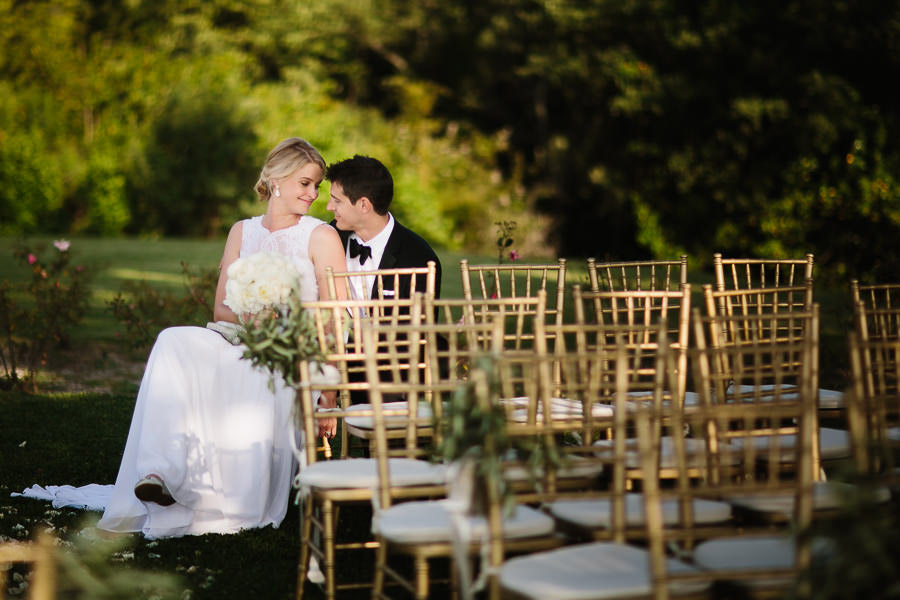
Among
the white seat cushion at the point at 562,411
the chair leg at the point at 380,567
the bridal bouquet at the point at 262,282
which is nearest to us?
the chair leg at the point at 380,567

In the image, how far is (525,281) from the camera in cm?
891

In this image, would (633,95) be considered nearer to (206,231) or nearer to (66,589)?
(206,231)

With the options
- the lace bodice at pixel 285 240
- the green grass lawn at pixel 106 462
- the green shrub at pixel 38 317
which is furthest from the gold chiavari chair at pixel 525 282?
the green shrub at pixel 38 317

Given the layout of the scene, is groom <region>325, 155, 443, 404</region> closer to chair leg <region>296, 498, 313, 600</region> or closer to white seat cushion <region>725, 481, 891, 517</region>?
chair leg <region>296, 498, 313, 600</region>

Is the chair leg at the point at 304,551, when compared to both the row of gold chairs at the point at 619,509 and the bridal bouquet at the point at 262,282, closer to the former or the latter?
the row of gold chairs at the point at 619,509

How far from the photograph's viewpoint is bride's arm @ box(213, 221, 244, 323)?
5.17m

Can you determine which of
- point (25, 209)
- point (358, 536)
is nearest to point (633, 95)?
point (25, 209)

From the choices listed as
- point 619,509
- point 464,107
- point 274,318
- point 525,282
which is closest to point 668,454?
point 619,509

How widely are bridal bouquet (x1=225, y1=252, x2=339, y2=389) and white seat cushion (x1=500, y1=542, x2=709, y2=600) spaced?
1335mm

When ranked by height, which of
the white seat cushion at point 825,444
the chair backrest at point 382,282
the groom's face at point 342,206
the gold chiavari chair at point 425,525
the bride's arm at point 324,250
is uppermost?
the groom's face at point 342,206

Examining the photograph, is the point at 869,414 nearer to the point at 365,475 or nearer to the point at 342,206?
the point at 365,475

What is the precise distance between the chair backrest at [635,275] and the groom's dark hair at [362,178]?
1.12m

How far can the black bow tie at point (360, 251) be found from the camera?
5.67 meters

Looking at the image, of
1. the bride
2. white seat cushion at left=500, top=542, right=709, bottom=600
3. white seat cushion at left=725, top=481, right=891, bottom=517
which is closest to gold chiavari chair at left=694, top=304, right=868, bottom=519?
white seat cushion at left=725, top=481, right=891, bottom=517
